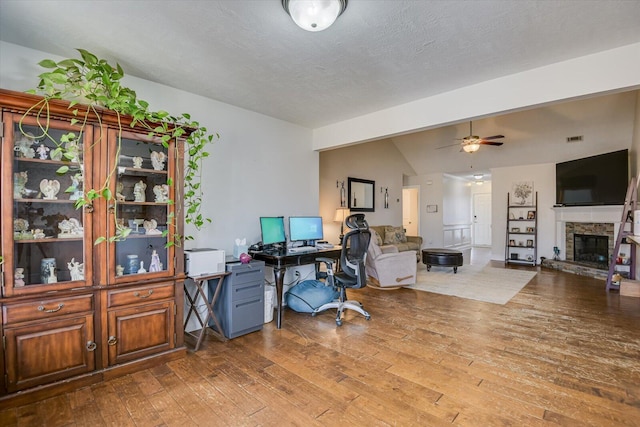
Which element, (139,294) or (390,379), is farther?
(139,294)

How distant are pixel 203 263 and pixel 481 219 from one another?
10880mm

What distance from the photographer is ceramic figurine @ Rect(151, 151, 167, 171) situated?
266 centimetres

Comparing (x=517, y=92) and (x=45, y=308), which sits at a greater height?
(x=517, y=92)

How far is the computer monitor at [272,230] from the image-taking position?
3600mm

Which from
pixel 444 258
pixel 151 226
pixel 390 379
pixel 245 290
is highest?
pixel 151 226

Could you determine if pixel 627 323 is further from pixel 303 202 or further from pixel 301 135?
pixel 301 135

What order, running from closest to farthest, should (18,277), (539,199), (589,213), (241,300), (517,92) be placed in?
(18,277), (517,92), (241,300), (589,213), (539,199)

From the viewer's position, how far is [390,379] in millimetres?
2256

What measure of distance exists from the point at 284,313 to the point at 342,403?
1.94 m

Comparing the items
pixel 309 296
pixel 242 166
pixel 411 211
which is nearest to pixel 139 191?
pixel 242 166

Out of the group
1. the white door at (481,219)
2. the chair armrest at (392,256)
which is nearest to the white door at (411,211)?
the white door at (481,219)

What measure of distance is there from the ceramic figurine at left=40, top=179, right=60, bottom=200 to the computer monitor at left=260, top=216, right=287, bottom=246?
1.87 meters

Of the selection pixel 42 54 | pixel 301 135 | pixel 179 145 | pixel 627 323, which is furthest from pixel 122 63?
pixel 627 323

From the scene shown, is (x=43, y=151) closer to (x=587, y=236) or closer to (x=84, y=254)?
(x=84, y=254)
